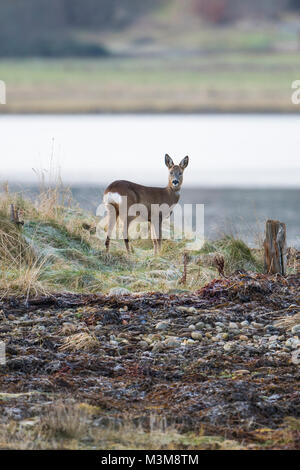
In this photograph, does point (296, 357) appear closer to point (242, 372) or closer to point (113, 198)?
point (242, 372)

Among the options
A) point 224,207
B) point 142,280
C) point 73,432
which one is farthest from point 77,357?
point 224,207

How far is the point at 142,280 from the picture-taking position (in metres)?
9.79

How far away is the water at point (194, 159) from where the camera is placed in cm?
2628

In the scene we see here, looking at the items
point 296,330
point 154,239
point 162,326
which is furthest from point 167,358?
point 154,239

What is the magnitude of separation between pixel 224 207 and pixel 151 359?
19744 millimetres

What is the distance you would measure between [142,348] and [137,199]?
4.21 m

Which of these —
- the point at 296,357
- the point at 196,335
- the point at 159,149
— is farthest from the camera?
the point at 159,149

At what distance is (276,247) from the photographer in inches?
390

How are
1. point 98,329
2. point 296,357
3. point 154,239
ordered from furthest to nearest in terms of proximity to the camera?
point 154,239 < point 98,329 < point 296,357

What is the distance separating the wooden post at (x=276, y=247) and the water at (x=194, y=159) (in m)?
1.83

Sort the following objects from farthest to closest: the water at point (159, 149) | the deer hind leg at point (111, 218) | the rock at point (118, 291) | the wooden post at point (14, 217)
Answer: the water at point (159, 149) → the deer hind leg at point (111, 218) → the wooden post at point (14, 217) → the rock at point (118, 291)

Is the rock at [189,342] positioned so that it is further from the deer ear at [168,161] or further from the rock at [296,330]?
the deer ear at [168,161]

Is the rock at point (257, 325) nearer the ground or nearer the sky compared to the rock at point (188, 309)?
nearer the ground

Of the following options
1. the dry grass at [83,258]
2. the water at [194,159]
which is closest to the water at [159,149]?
the water at [194,159]
